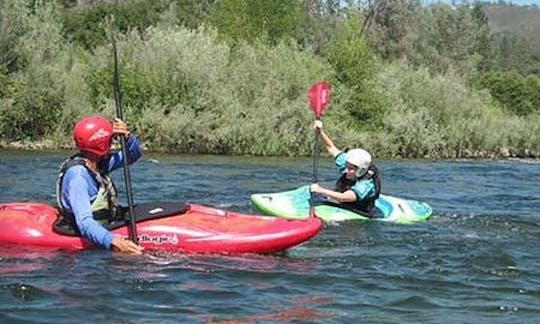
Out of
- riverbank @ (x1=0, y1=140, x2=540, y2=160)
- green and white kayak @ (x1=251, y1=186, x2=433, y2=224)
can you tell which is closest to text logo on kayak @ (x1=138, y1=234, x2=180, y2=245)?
green and white kayak @ (x1=251, y1=186, x2=433, y2=224)

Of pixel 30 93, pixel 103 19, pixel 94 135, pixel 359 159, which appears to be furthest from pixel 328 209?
pixel 103 19

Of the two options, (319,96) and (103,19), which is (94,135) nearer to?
(319,96)

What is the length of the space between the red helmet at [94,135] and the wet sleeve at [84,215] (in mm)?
327

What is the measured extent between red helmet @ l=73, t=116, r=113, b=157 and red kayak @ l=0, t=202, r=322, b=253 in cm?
66

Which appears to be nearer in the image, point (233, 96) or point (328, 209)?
point (328, 209)

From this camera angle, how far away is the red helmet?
706cm

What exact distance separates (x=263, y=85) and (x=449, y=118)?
7196 mm

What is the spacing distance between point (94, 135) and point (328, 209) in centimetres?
373

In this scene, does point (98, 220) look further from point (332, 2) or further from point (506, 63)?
point (506, 63)

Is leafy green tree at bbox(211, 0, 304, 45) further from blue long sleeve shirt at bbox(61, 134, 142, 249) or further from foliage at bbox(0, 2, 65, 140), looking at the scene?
blue long sleeve shirt at bbox(61, 134, 142, 249)

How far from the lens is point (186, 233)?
740 cm

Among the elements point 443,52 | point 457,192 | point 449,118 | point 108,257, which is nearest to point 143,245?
point 108,257

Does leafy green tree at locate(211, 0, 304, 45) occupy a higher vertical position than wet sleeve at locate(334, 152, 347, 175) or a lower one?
higher

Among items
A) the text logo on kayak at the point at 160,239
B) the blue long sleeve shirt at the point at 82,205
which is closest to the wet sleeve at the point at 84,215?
the blue long sleeve shirt at the point at 82,205
